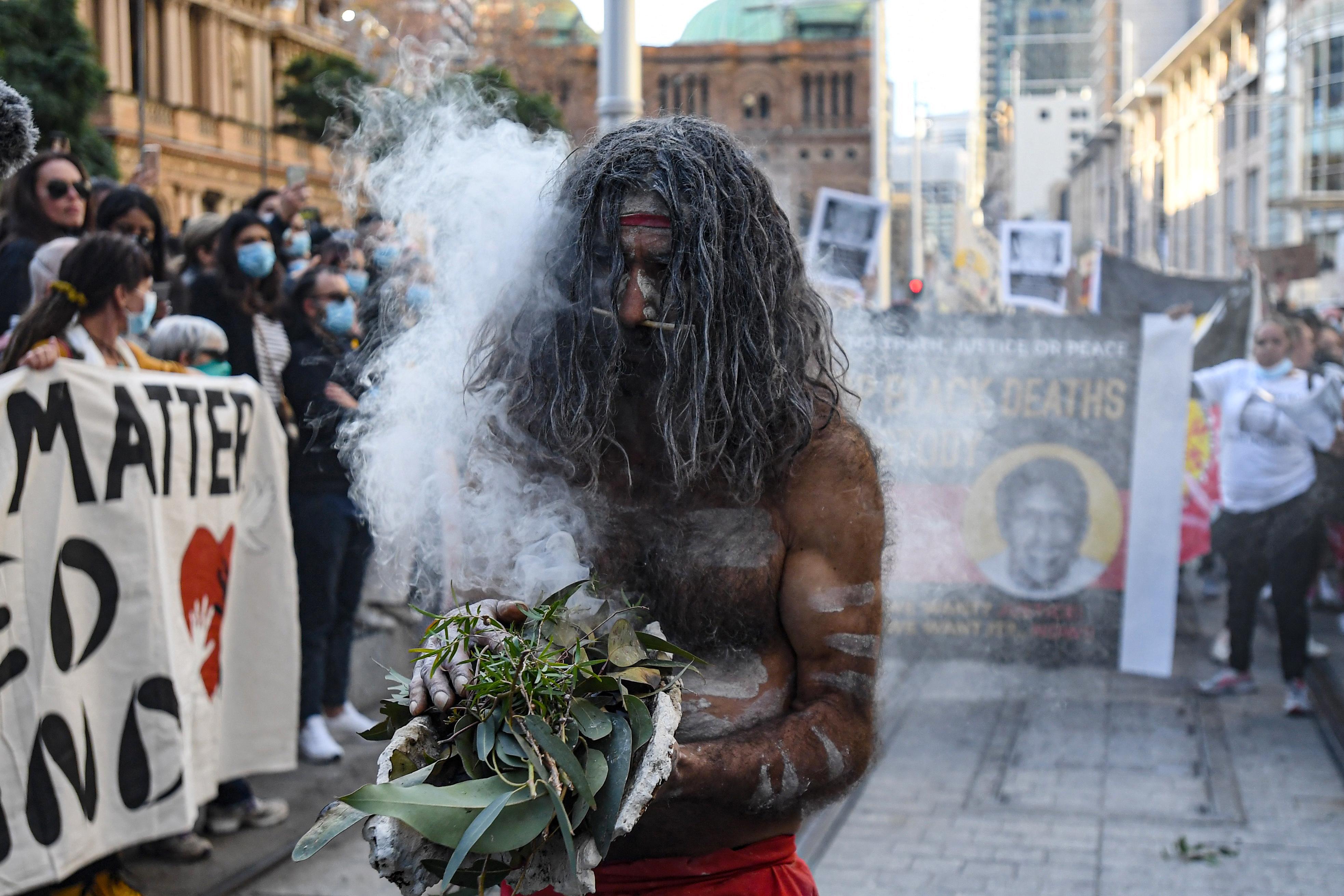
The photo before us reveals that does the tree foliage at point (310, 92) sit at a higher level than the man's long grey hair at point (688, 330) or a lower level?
higher

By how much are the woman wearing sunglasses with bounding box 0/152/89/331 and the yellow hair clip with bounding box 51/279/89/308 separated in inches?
32.0

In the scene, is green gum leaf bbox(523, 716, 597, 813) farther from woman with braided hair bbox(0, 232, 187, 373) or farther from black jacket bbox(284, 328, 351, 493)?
black jacket bbox(284, 328, 351, 493)

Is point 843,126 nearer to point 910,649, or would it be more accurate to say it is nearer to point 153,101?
point 153,101

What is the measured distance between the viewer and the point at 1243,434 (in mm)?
7199

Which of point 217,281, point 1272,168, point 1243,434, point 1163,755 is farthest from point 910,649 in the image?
point 1272,168

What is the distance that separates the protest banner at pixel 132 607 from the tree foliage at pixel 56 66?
11956mm

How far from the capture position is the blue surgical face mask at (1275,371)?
24.0 feet

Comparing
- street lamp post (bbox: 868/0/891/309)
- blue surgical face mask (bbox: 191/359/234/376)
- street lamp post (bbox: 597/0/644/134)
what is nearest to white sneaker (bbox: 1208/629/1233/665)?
street lamp post (bbox: 597/0/644/134)

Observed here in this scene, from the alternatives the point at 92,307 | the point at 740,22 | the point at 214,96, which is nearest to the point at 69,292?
the point at 92,307

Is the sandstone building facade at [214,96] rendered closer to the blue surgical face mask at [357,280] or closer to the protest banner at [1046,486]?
the blue surgical face mask at [357,280]

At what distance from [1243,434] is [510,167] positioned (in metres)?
5.95

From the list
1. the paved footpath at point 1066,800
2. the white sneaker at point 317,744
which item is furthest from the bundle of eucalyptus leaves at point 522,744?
the white sneaker at point 317,744

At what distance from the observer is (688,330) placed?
6.47ft

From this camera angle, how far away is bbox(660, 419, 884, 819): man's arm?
1905 mm
